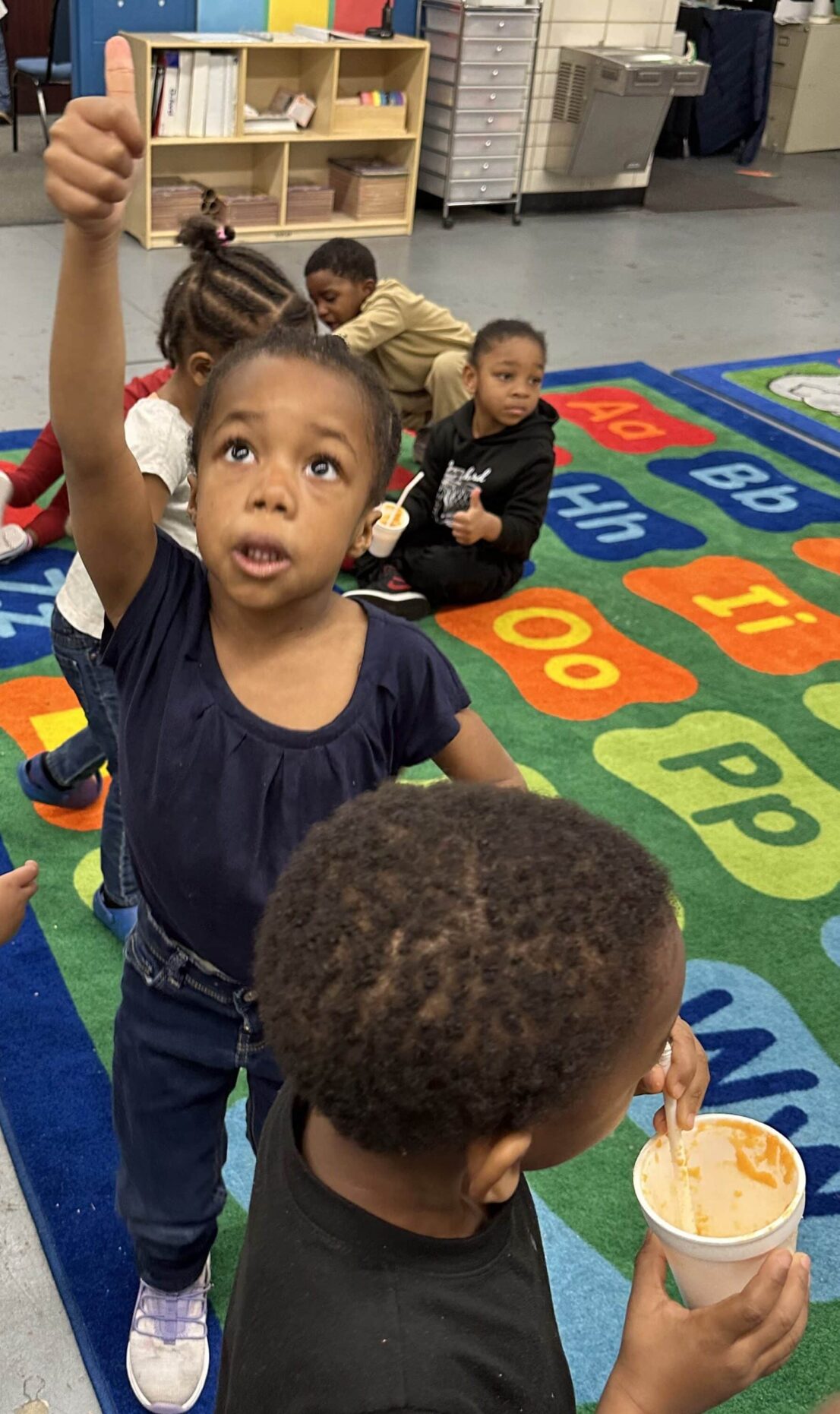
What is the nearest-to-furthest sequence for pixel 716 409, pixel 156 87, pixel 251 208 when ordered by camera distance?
pixel 716 409 → pixel 156 87 → pixel 251 208

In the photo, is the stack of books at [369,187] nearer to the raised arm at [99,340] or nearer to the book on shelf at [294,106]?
the book on shelf at [294,106]

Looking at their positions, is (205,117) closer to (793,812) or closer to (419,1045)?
(793,812)

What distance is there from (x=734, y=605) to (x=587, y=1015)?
112 inches

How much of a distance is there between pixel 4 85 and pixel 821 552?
616 centimetres

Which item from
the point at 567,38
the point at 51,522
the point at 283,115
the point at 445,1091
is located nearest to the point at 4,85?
the point at 283,115

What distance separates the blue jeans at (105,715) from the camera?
6.34ft

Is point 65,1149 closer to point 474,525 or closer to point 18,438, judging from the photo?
point 474,525

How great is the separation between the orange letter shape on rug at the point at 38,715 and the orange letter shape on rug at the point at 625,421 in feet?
7.17

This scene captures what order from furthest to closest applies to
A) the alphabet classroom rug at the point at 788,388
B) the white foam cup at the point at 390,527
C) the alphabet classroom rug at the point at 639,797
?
the alphabet classroom rug at the point at 788,388 → the white foam cup at the point at 390,527 → the alphabet classroom rug at the point at 639,797

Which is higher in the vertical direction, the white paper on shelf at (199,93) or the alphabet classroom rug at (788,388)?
the white paper on shelf at (199,93)

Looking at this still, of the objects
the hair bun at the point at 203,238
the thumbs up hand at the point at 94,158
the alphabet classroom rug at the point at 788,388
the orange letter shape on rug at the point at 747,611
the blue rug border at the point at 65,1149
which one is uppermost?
the thumbs up hand at the point at 94,158

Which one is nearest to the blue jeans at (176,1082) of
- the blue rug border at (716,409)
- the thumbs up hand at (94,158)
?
the thumbs up hand at (94,158)

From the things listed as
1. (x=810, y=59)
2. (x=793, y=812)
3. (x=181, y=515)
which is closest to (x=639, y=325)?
(x=793, y=812)

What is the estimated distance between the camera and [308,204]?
6.61m
